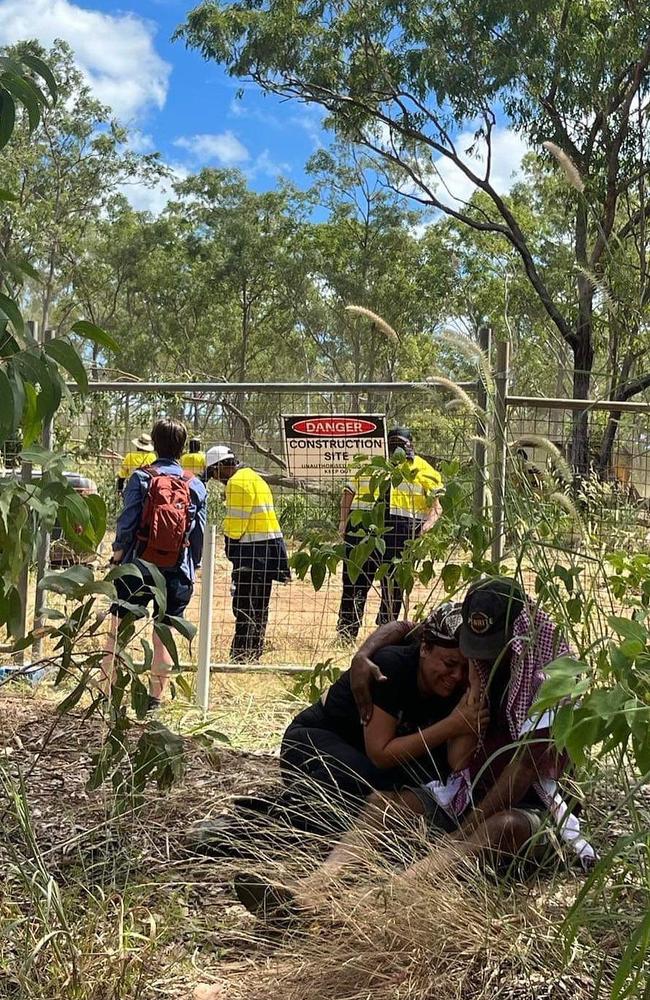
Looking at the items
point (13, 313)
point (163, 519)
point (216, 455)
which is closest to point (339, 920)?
point (13, 313)

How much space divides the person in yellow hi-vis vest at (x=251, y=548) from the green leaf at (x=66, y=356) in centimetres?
438

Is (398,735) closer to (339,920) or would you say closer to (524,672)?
(524,672)

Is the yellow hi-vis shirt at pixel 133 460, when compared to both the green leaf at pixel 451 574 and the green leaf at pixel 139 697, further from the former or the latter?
the green leaf at pixel 139 697

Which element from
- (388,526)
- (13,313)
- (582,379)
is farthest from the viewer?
(388,526)

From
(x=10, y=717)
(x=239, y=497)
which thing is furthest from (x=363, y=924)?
(x=239, y=497)

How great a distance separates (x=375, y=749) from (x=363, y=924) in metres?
0.85

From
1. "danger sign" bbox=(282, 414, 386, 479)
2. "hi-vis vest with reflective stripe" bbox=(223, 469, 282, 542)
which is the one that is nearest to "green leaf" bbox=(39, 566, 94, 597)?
"danger sign" bbox=(282, 414, 386, 479)

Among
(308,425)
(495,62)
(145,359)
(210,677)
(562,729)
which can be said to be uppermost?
(495,62)

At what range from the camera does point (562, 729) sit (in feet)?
5.24

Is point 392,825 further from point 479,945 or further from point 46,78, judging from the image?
point 46,78

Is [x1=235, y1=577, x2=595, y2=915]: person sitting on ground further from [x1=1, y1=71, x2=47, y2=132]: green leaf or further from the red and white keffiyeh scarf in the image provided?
[x1=1, y1=71, x2=47, y2=132]: green leaf

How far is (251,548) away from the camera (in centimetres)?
654

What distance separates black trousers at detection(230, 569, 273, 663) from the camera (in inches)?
248

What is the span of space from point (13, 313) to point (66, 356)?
0.43 feet
